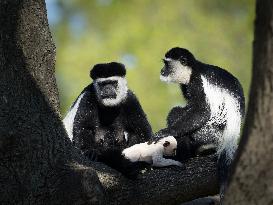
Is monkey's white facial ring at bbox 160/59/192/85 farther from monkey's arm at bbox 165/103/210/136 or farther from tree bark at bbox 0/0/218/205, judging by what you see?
tree bark at bbox 0/0/218/205

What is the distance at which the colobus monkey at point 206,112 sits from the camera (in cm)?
449

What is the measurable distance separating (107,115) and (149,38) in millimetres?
8756

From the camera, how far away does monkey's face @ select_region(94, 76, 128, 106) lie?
4.79 metres

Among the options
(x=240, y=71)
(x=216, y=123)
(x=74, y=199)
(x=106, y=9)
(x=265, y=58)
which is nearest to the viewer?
(x=265, y=58)

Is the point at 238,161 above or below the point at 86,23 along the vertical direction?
below

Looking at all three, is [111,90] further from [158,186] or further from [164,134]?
[158,186]

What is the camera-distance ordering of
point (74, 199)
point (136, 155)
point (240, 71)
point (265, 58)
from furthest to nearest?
point (240, 71)
point (136, 155)
point (74, 199)
point (265, 58)

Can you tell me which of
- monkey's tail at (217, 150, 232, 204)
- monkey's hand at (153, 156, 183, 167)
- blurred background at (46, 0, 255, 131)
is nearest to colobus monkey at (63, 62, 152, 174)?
monkey's hand at (153, 156, 183, 167)

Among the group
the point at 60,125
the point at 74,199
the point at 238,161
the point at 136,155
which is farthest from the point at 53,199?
the point at 238,161

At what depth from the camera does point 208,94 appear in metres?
4.60

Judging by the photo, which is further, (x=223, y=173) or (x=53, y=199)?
(x=223, y=173)

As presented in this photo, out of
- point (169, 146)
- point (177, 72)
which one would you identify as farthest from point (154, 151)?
point (177, 72)

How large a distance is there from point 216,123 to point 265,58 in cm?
218

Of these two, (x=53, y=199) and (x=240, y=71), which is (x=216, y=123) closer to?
(x=53, y=199)
